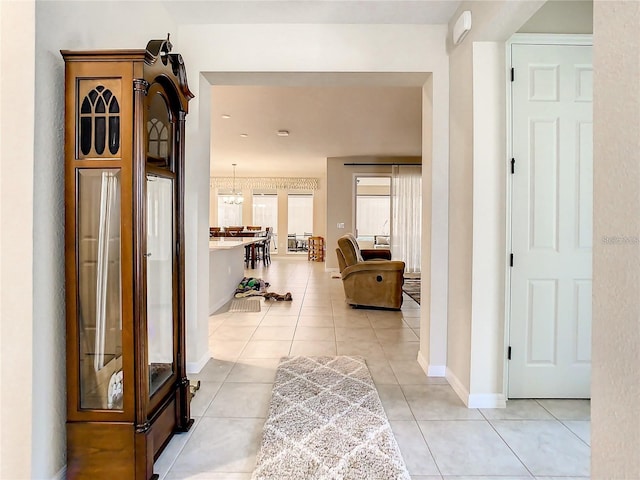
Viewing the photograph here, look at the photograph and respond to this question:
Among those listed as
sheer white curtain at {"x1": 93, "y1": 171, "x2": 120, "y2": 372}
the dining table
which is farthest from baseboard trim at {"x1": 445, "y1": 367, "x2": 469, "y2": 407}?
the dining table

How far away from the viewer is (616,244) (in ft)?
3.12

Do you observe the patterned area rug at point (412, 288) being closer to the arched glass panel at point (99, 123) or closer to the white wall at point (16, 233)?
the arched glass panel at point (99, 123)

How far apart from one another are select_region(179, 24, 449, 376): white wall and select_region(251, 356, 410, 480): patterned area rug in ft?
2.86

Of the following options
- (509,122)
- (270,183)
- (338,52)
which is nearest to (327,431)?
(509,122)

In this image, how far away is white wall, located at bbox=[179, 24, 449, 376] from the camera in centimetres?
269

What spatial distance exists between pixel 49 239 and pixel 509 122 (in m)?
2.51

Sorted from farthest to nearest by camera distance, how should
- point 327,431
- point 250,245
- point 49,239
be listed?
point 250,245
point 327,431
point 49,239

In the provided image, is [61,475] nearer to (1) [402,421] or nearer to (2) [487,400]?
(1) [402,421]

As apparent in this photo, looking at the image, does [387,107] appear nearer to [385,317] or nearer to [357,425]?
[385,317]

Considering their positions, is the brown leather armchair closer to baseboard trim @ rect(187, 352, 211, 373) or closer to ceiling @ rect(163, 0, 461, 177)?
ceiling @ rect(163, 0, 461, 177)

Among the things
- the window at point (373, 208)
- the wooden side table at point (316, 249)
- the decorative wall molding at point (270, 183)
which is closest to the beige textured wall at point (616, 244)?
the window at point (373, 208)

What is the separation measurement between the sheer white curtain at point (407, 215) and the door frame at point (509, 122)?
20.8 feet

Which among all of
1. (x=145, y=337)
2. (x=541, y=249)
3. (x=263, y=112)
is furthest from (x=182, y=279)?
(x=263, y=112)

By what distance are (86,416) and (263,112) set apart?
4.61 metres
